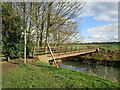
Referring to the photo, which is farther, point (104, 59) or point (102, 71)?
point (104, 59)

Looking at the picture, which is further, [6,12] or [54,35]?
[54,35]

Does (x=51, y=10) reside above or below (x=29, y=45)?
above

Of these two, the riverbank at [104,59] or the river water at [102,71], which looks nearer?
the river water at [102,71]

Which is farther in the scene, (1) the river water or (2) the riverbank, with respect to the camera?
(2) the riverbank

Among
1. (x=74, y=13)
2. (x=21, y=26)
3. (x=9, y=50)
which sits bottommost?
(x=9, y=50)

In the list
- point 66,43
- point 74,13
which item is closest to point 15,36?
point 74,13

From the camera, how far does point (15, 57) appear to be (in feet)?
30.6

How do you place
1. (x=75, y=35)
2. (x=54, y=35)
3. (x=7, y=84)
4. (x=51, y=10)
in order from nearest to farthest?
(x=7, y=84) → (x=51, y=10) → (x=54, y=35) → (x=75, y=35)

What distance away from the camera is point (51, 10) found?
37.4 ft


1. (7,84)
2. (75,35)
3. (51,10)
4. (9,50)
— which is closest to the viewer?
(7,84)

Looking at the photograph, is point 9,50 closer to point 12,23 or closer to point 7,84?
point 12,23

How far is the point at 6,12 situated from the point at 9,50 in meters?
3.58

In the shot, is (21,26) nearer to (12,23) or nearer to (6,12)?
(12,23)

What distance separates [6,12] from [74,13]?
24.1ft
